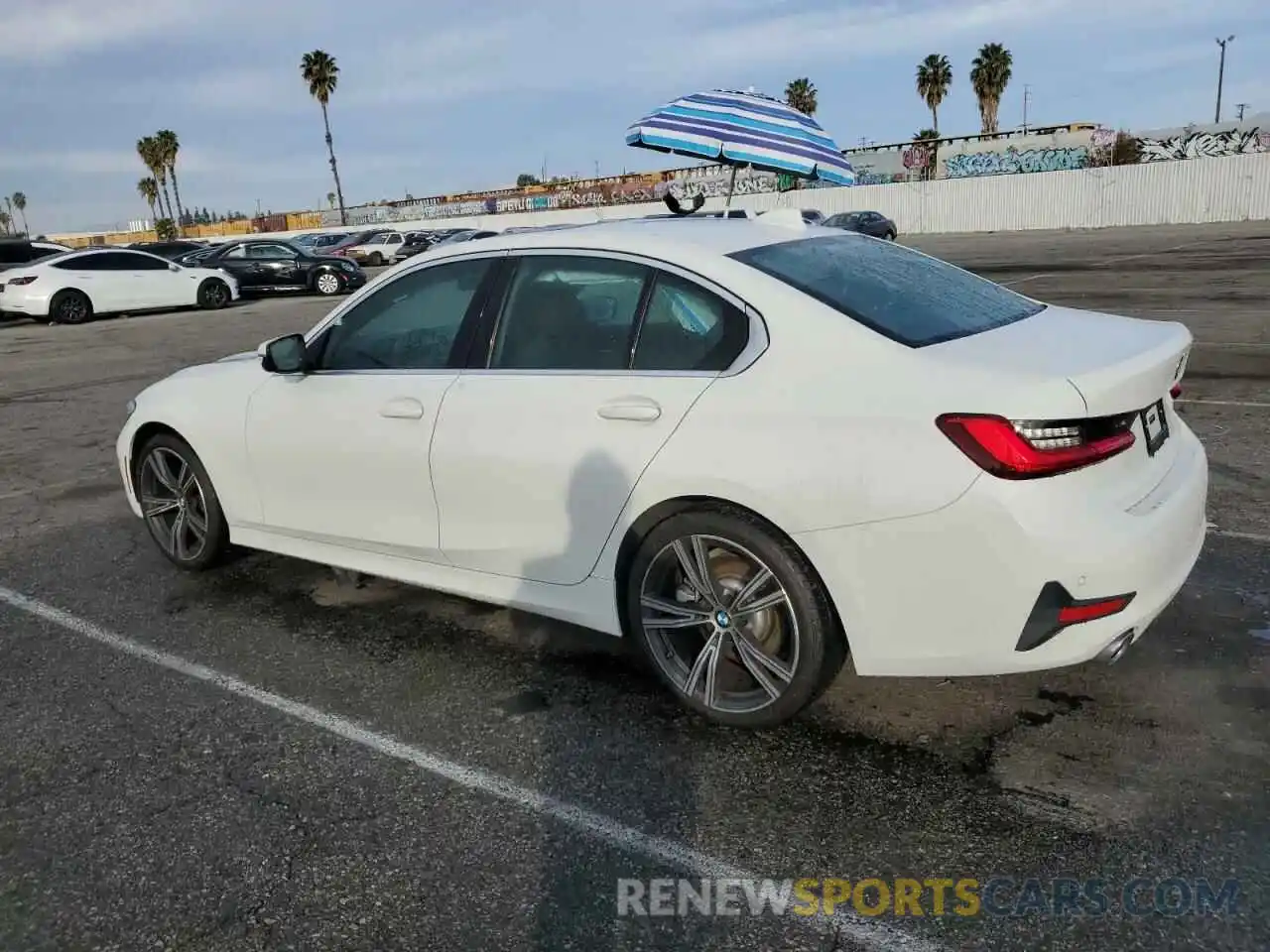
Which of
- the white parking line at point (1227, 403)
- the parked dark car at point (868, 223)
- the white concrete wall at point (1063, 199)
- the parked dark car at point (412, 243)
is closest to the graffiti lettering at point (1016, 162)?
the white concrete wall at point (1063, 199)

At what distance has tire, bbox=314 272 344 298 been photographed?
2589 centimetres

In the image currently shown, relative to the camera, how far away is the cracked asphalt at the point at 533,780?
2529 millimetres

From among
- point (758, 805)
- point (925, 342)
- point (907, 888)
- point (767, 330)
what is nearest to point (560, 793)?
point (758, 805)

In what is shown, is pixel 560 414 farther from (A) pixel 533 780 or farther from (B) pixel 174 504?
(B) pixel 174 504

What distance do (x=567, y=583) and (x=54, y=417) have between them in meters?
8.48

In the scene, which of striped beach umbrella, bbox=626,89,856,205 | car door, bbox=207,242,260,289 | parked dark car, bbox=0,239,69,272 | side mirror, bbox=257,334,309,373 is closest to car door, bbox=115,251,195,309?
parked dark car, bbox=0,239,69,272

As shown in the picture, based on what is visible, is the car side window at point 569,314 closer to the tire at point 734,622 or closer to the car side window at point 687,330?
the car side window at point 687,330

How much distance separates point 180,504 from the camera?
5078mm

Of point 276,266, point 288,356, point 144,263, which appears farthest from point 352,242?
point 288,356

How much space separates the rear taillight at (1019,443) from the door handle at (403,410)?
1998 millimetres

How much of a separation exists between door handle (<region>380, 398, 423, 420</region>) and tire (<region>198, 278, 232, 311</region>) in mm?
20698

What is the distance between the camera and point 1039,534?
2.71 meters

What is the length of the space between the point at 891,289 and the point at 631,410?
1.03 metres

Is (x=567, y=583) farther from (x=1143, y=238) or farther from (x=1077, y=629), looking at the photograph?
(x=1143, y=238)
